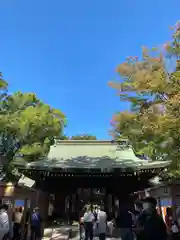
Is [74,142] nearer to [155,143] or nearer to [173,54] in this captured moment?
[155,143]

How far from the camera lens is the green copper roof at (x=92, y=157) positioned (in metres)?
11.4

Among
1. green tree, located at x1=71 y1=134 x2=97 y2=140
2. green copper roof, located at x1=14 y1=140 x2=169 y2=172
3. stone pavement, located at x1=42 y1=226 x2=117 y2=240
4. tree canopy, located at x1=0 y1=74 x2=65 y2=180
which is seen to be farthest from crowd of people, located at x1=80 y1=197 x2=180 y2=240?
green tree, located at x1=71 y1=134 x2=97 y2=140

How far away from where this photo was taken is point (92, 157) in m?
14.1

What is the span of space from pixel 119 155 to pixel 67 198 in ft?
18.5

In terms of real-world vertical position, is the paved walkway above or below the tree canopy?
below

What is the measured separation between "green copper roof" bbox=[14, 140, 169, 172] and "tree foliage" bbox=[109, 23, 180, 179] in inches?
46.1

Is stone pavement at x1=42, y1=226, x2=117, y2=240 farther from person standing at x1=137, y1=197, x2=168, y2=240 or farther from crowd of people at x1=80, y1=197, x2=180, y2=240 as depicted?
person standing at x1=137, y1=197, x2=168, y2=240

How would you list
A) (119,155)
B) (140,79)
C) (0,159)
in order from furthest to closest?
1. (0,159)
2. (119,155)
3. (140,79)

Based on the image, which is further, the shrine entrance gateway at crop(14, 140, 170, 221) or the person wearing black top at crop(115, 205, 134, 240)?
the shrine entrance gateway at crop(14, 140, 170, 221)

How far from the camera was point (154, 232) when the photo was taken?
12.4 feet

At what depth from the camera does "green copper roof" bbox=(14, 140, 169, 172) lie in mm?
11445

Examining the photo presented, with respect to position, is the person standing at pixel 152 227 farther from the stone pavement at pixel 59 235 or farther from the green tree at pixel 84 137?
the green tree at pixel 84 137

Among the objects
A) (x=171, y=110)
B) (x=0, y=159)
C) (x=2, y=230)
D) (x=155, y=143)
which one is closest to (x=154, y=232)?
(x=2, y=230)

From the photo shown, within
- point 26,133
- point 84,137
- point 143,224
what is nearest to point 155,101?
point 143,224
